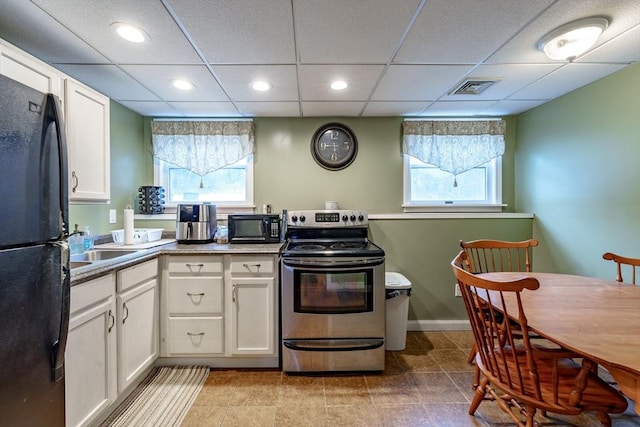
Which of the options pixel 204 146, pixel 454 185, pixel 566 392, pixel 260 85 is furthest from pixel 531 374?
pixel 204 146

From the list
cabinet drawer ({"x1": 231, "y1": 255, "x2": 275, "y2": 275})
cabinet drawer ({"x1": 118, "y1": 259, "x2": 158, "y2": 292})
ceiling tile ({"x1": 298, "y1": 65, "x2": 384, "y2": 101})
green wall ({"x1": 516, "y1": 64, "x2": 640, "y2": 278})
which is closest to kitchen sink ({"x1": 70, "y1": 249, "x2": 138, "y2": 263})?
cabinet drawer ({"x1": 118, "y1": 259, "x2": 158, "y2": 292})

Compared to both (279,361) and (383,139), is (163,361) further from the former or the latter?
(383,139)

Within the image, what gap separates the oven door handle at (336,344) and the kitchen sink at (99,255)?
4.55ft

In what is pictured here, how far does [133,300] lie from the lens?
1910 millimetres

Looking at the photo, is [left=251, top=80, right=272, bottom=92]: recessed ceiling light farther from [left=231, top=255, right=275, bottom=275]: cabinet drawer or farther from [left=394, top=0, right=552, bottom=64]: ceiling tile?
[left=231, top=255, right=275, bottom=275]: cabinet drawer

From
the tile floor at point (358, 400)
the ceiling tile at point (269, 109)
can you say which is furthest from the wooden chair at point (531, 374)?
the ceiling tile at point (269, 109)

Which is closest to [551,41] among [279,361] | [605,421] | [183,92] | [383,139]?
[383,139]

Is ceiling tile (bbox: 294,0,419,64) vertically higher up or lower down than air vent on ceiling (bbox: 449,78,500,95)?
lower down

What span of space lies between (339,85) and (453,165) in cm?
159

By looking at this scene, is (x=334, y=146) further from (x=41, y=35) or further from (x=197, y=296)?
(x=41, y=35)

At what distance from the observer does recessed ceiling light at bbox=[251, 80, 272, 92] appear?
2229mm

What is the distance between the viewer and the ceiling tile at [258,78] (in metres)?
2.01

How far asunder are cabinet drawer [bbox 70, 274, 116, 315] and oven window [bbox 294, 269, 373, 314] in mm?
1139

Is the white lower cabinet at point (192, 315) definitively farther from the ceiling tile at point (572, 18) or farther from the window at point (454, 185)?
the ceiling tile at point (572, 18)
